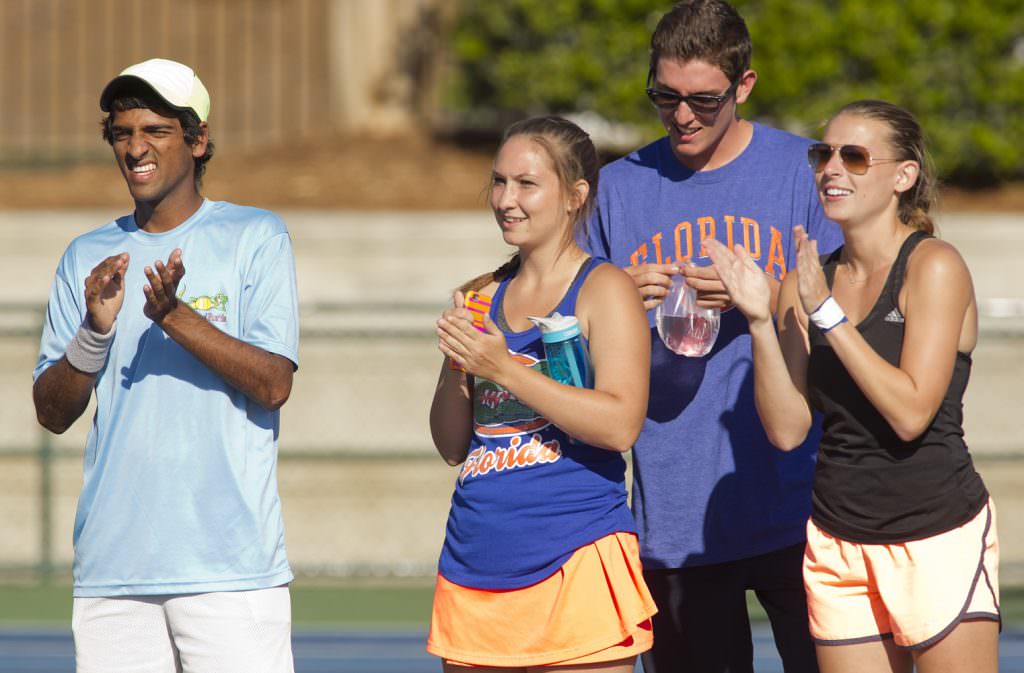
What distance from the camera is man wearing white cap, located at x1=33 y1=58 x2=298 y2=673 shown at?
3.67 meters

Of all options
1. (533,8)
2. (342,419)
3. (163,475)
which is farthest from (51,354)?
(533,8)

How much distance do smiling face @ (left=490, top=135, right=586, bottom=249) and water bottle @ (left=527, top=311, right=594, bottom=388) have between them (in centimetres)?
22

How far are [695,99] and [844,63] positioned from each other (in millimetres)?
7216

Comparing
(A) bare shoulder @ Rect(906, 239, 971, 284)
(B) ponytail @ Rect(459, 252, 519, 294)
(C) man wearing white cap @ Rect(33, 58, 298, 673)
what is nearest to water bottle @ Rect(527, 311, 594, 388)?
(B) ponytail @ Rect(459, 252, 519, 294)

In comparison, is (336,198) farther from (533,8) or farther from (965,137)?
(965,137)

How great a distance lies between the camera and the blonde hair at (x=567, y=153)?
365 centimetres

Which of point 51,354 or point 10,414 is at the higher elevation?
point 51,354

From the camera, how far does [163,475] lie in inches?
145

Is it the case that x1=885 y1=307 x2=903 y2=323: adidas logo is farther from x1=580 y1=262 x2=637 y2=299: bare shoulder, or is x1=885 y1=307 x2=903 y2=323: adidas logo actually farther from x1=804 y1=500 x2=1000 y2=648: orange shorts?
x1=580 y1=262 x2=637 y2=299: bare shoulder

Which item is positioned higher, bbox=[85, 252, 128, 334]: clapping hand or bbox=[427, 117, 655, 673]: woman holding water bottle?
bbox=[85, 252, 128, 334]: clapping hand

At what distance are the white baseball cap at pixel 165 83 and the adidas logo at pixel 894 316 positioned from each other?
175 centimetres

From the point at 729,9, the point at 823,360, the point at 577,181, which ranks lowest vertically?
the point at 823,360

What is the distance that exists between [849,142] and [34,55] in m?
10.9

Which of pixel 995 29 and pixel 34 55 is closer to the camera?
pixel 995 29
